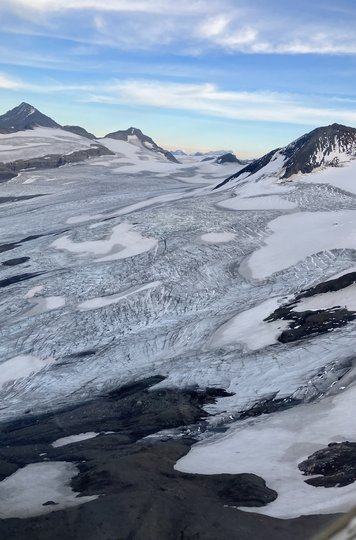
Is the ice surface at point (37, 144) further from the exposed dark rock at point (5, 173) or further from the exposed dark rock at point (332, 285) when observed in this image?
the exposed dark rock at point (332, 285)

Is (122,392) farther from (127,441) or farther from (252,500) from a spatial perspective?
(252,500)

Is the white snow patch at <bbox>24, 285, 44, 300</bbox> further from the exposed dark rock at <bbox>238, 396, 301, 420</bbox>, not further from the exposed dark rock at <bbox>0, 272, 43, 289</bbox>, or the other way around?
the exposed dark rock at <bbox>238, 396, 301, 420</bbox>

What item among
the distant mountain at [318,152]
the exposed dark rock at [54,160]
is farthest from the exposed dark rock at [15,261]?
the exposed dark rock at [54,160]

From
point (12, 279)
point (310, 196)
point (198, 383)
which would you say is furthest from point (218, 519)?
point (310, 196)

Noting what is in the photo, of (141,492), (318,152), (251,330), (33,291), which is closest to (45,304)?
(33,291)

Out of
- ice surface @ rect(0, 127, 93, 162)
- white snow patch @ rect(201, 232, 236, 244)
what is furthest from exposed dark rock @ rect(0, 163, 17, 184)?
white snow patch @ rect(201, 232, 236, 244)

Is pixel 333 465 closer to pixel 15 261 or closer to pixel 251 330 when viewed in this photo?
pixel 251 330
